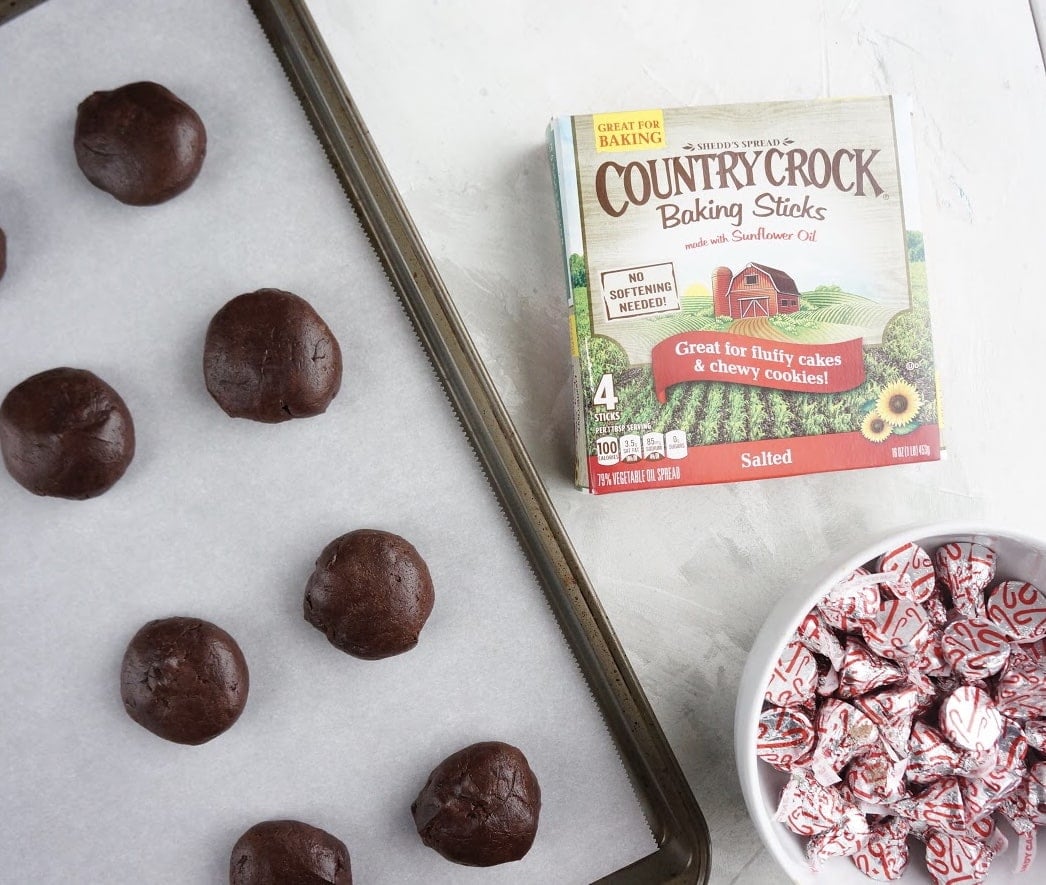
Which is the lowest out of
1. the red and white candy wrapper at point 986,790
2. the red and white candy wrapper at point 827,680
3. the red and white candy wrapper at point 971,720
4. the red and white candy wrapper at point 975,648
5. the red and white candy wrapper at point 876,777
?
the red and white candy wrapper at point 986,790

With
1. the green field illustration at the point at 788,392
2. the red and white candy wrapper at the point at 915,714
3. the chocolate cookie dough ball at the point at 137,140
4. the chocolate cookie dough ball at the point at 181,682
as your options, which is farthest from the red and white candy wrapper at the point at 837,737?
the chocolate cookie dough ball at the point at 137,140

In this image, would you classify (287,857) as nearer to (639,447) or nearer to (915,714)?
(639,447)

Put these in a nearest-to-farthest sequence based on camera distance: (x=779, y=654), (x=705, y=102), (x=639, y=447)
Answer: (x=779, y=654) < (x=639, y=447) < (x=705, y=102)

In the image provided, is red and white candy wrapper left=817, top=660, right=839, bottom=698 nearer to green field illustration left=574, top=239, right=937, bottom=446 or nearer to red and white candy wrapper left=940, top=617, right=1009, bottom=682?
red and white candy wrapper left=940, top=617, right=1009, bottom=682

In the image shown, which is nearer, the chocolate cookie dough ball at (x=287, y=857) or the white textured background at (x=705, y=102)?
the chocolate cookie dough ball at (x=287, y=857)

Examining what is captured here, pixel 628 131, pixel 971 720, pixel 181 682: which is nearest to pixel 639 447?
pixel 628 131

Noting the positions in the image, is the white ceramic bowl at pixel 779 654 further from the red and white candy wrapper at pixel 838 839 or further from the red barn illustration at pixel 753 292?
the red barn illustration at pixel 753 292

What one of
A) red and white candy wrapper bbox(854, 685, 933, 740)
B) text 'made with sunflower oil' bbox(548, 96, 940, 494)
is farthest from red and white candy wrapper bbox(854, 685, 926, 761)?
text 'made with sunflower oil' bbox(548, 96, 940, 494)
